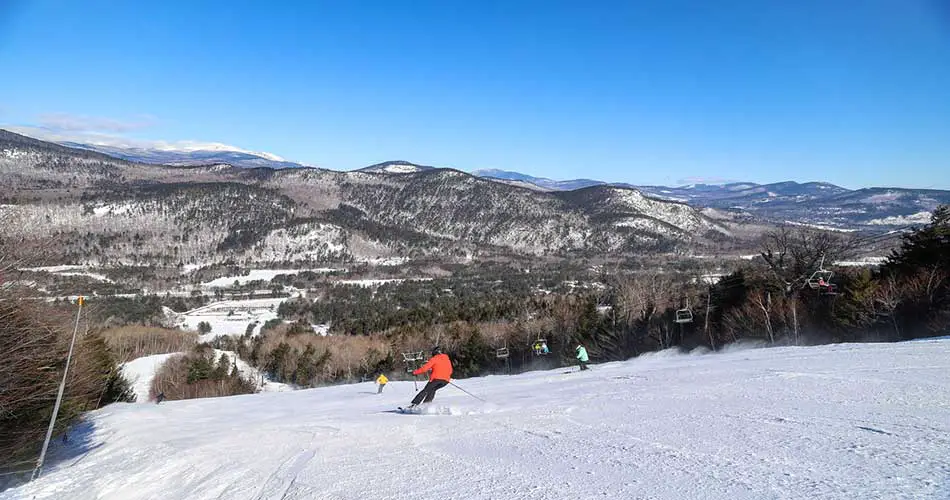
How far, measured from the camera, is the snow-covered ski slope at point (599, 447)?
6.77m

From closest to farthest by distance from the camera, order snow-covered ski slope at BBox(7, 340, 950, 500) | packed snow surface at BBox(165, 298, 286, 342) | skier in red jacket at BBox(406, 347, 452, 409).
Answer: snow-covered ski slope at BBox(7, 340, 950, 500) → skier in red jacket at BBox(406, 347, 452, 409) → packed snow surface at BBox(165, 298, 286, 342)

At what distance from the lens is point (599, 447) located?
883 centimetres

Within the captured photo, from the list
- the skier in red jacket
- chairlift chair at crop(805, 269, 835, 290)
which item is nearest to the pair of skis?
the skier in red jacket

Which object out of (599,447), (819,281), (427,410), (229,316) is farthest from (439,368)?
(229,316)

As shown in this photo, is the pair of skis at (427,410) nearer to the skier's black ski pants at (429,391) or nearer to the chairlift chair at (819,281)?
the skier's black ski pants at (429,391)

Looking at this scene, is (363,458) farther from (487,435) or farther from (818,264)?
(818,264)

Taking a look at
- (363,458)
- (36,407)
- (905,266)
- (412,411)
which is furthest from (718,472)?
(905,266)

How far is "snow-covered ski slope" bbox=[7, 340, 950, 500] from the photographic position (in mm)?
6766

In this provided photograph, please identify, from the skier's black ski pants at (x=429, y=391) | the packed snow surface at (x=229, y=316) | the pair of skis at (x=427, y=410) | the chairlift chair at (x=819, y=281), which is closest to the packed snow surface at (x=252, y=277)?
the packed snow surface at (x=229, y=316)

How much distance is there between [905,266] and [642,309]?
797 inches

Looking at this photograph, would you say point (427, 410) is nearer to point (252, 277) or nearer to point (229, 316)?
point (229, 316)

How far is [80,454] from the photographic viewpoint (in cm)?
1356

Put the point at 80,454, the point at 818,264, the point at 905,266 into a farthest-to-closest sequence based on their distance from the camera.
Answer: the point at 818,264
the point at 905,266
the point at 80,454

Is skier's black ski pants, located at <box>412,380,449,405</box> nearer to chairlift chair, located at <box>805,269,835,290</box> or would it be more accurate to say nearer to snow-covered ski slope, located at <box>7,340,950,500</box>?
snow-covered ski slope, located at <box>7,340,950,500</box>
